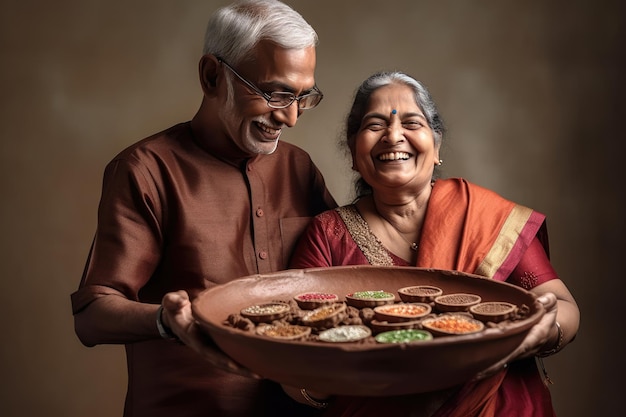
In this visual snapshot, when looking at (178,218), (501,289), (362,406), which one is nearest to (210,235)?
(178,218)

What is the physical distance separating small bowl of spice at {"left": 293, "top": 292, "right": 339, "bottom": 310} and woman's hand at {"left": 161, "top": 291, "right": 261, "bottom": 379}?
0.30 m

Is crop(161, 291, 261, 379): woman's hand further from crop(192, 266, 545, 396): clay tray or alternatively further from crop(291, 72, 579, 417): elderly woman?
crop(291, 72, 579, 417): elderly woman

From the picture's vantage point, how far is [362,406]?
210cm

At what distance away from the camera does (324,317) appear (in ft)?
5.72

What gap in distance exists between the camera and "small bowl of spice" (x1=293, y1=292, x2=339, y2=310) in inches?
74.7

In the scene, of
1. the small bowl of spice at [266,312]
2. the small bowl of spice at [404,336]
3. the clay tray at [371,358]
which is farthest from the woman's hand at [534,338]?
the small bowl of spice at [266,312]

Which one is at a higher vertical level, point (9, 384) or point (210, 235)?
point (210, 235)

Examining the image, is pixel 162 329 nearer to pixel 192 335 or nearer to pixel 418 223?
pixel 192 335

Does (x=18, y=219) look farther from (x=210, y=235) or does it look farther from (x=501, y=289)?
(x=501, y=289)

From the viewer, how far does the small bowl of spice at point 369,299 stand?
1896 millimetres

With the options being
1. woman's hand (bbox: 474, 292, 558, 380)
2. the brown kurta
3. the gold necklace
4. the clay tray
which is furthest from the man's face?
woman's hand (bbox: 474, 292, 558, 380)

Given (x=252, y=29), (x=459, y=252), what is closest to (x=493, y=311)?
(x=459, y=252)

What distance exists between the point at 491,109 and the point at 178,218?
1.97 metres

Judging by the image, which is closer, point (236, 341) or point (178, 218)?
point (236, 341)
